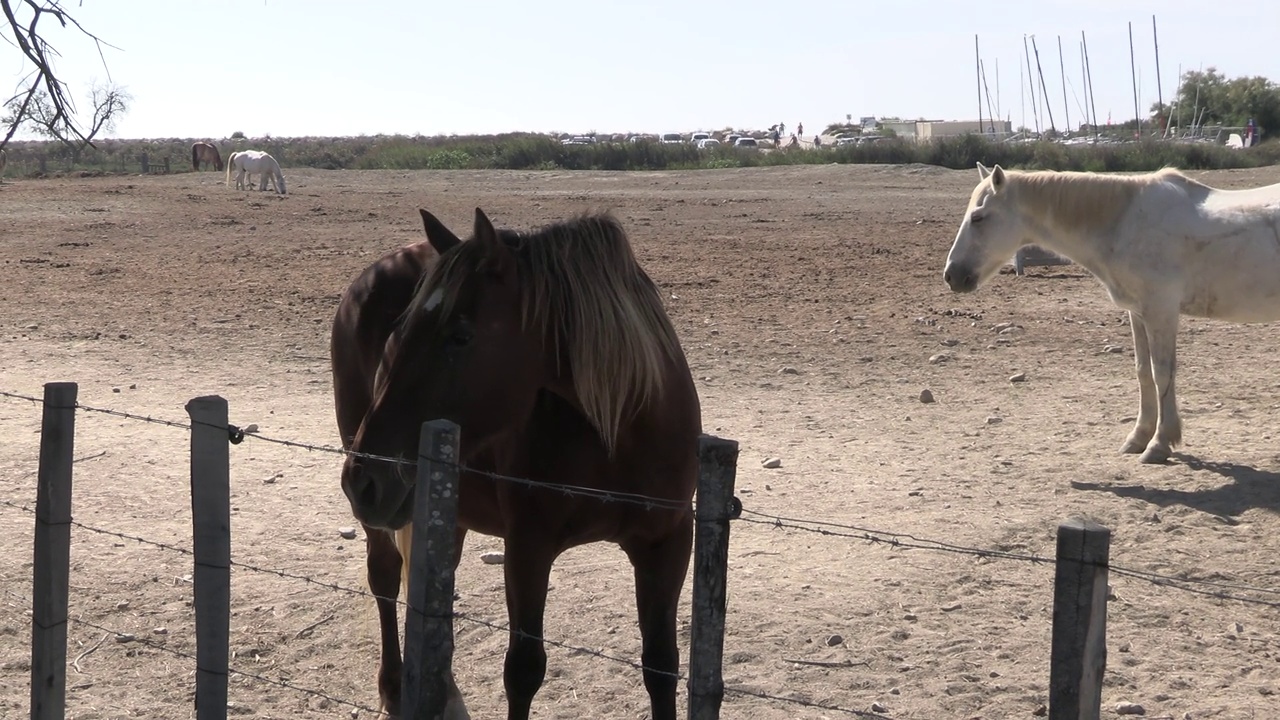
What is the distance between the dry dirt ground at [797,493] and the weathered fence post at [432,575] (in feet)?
4.35

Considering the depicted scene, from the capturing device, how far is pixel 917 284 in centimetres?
1245

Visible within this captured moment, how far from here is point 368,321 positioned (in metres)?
4.10

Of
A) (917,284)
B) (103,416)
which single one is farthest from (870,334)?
(103,416)

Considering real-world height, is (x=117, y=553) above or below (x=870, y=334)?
below

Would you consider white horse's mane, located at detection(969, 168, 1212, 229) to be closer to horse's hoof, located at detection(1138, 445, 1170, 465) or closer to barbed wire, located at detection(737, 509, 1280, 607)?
horse's hoof, located at detection(1138, 445, 1170, 465)

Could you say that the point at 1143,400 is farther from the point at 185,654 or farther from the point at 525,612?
the point at 185,654

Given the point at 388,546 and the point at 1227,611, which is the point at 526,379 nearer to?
the point at 388,546

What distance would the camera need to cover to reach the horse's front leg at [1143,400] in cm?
696

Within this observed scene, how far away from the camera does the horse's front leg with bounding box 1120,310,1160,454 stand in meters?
6.96

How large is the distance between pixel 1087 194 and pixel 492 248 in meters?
5.18

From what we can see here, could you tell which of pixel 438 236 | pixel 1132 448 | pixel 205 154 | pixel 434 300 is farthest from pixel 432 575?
pixel 205 154

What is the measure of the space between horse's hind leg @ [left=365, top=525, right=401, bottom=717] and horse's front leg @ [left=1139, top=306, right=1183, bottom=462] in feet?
14.7

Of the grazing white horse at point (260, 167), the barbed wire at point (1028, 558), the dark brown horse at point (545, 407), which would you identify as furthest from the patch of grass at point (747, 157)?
the dark brown horse at point (545, 407)

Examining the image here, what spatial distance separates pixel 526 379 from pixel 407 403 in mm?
355
